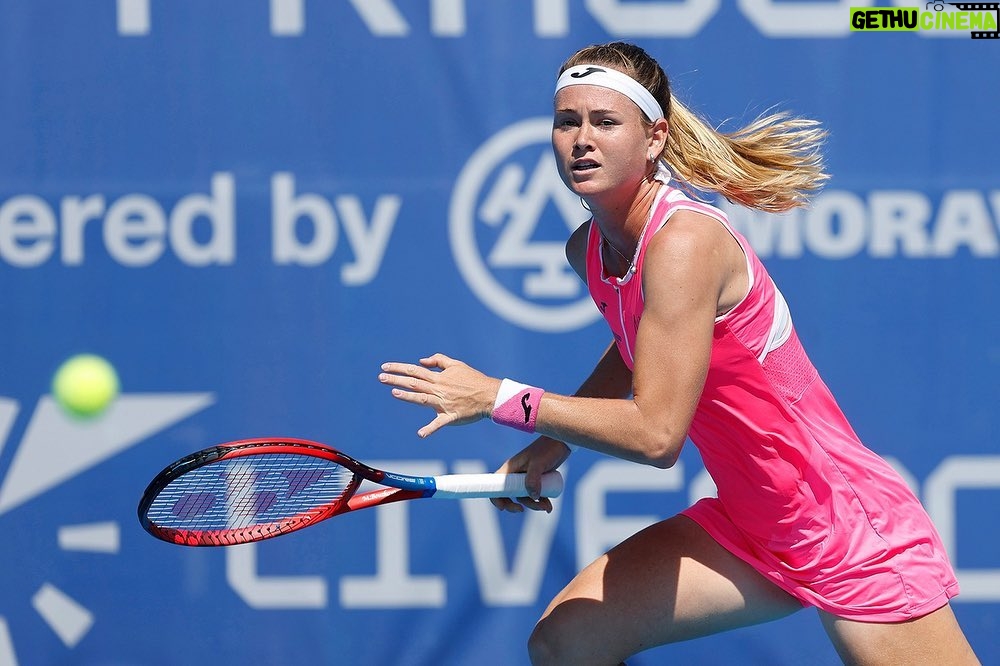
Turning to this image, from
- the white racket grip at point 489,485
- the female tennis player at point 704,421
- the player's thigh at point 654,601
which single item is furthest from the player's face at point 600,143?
the player's thigh at point 654,601

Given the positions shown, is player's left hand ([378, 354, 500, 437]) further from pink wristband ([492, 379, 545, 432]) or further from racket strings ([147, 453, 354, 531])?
racket strings ([147, 453, 354, 531])

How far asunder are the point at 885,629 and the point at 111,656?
82.6 inches

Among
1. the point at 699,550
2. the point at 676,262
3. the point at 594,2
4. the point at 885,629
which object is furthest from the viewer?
the point at 594,2

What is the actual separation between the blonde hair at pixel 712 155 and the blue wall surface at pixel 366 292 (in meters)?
0.92

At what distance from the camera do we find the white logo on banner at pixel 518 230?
10.8 ft

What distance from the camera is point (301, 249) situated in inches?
130

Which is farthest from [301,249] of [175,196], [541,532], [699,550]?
[699,550]

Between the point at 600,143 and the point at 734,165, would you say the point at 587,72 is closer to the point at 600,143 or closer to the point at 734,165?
the point at 600,143

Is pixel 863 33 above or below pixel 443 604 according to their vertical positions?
above

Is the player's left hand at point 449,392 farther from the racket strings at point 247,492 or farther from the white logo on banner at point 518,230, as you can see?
the white logo on banner at point 518,230

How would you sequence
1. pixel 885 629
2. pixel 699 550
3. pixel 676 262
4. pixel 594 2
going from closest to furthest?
pixel 676 262
pixel 885 629
pixel 699 550
pixel 594 2

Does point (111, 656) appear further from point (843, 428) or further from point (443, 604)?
point (843, 428)

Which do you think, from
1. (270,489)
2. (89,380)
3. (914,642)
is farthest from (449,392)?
(89,380)

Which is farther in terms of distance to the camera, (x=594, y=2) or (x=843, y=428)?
(x=594, y=2)
